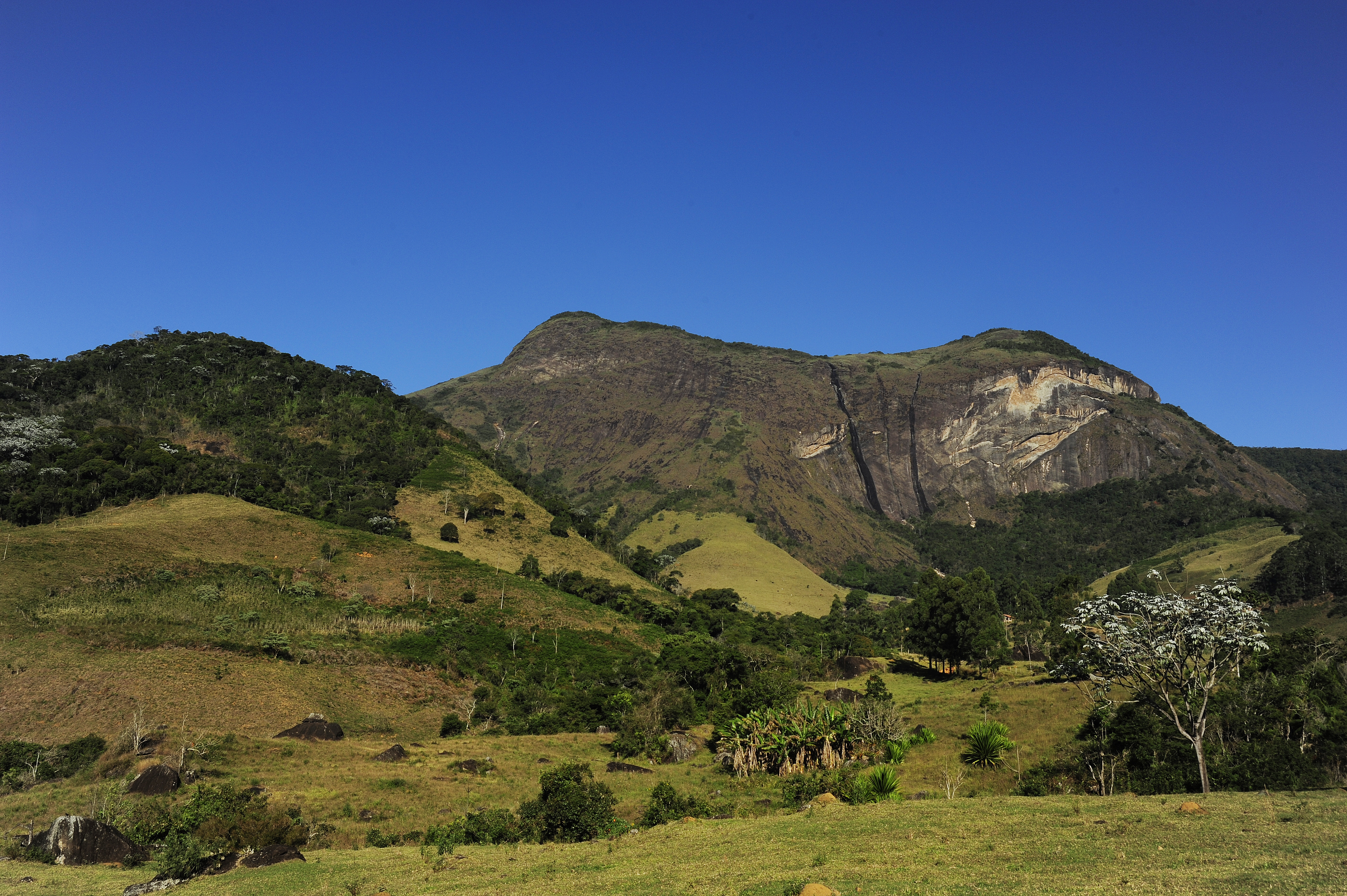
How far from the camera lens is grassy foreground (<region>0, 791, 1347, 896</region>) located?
54.6ft

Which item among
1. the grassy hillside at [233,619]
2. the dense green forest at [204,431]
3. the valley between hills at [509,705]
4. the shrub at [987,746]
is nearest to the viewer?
the valley between hills at [509,705]

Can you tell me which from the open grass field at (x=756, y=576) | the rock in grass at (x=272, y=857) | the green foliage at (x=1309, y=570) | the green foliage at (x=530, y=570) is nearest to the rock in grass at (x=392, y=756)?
the rock in grass at (x=272, y=857)

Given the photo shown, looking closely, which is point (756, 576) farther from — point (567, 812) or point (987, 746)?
point (567, 812)

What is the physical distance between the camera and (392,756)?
43812mm

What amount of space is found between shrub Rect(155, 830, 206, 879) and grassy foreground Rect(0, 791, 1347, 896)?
869 mm

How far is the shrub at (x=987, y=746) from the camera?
39781 millimetres

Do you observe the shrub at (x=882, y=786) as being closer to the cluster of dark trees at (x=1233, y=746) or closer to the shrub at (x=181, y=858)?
the cluster of dark trees at (x=1233, y=746)

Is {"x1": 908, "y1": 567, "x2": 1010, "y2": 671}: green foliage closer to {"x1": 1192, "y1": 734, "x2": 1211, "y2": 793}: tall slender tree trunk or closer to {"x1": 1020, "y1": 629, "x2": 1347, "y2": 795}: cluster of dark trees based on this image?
{"x1": 1020, "y1": 629, "x2": 1347, "y2": 795}: cluster of dark trees

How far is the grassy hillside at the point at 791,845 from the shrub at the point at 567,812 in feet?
3.62

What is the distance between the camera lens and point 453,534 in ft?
374

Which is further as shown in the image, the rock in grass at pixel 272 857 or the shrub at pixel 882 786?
the shrub at pixel 882 786

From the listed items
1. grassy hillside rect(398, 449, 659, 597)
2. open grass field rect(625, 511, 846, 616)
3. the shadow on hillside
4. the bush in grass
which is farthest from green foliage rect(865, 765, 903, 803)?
open grass field rect(625, 511, 846, 616)

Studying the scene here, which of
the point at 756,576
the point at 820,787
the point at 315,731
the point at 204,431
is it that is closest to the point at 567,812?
the point at 820,787

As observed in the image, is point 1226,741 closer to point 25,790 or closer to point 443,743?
point 443,743
